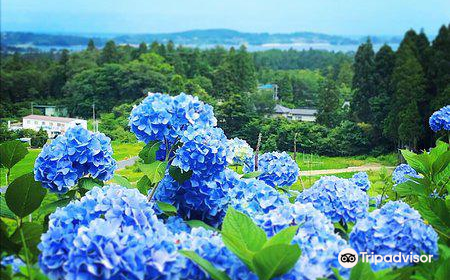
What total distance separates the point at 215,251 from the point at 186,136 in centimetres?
32

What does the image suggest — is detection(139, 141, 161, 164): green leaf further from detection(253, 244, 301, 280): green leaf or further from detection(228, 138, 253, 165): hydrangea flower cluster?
detection(253, 244, 301, 280): green leaf

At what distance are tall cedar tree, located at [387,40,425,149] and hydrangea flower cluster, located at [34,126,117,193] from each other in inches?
185

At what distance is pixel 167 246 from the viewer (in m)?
0.64

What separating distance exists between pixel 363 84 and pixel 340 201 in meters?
6.68

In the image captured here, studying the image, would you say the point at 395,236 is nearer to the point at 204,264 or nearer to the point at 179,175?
the point at 204,264

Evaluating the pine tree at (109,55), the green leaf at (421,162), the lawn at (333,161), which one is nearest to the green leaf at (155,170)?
the green leaf at (421,162)

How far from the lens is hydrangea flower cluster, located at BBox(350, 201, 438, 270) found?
27.9 inches

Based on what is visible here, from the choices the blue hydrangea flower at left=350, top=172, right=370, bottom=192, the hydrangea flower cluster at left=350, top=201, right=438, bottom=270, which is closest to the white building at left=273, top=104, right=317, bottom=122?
the blue hydrangea flower at left=350, top=172, right=370, bottom=192

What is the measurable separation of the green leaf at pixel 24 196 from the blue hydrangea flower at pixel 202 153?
0.70 ft

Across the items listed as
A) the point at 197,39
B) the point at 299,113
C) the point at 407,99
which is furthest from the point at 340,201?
the point at 197,39

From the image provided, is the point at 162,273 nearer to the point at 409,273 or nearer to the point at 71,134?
the point at 409,273

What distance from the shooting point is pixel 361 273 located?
0.59m

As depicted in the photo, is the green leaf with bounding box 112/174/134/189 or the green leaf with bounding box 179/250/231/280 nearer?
the green leaf with bounding box 179/250/231/280

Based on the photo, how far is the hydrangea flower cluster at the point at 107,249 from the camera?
60cm
